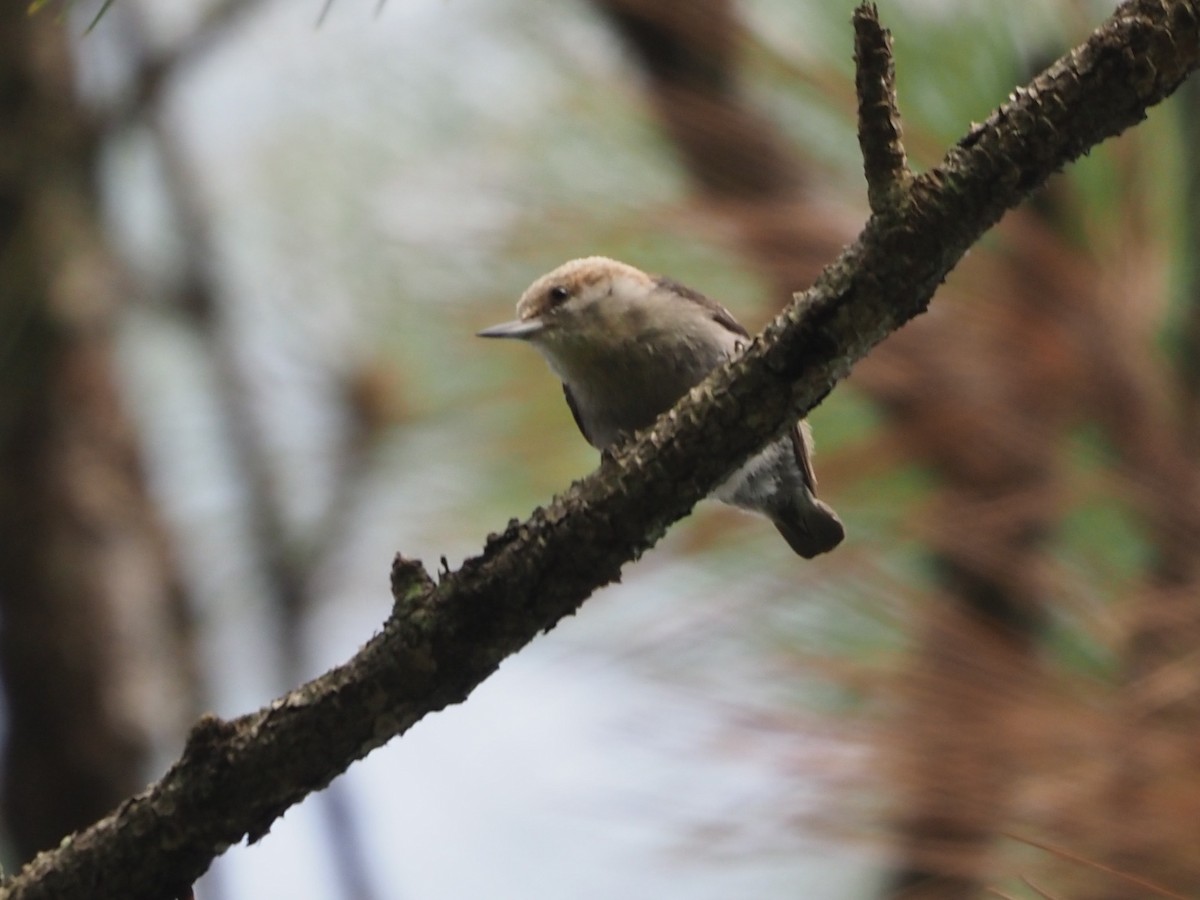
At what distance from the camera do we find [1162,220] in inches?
96.7

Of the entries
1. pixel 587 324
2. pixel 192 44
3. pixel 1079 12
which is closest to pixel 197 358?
pixel 192 44

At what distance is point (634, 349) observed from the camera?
294 cm

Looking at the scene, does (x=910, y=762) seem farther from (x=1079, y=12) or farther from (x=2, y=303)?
(x=2, y=303)

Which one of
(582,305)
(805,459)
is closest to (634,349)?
(582,305)

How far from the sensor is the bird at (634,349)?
2840mm

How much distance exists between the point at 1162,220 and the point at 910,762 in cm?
99

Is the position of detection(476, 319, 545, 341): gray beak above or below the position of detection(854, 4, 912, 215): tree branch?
above

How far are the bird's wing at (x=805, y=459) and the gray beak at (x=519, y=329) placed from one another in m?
0.58

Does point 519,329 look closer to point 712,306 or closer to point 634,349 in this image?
point 634,349

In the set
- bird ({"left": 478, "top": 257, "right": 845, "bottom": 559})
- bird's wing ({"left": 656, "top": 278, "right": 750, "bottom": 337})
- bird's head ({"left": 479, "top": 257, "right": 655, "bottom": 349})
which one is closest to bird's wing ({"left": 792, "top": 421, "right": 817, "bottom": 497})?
bird ({"left": 478, "top": 257, "right": 845, "bottom": 559})

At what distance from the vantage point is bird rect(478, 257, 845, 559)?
2.84 m

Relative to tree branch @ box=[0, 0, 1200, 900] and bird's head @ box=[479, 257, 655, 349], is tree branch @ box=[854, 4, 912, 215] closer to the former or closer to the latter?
tree branch @ box=[0, 0, 1200, 900]

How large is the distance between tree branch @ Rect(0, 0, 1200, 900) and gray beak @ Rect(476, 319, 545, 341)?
135 centimetres

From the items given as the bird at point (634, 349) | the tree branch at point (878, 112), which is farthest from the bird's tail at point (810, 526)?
the tree branch at point (878, 112)
